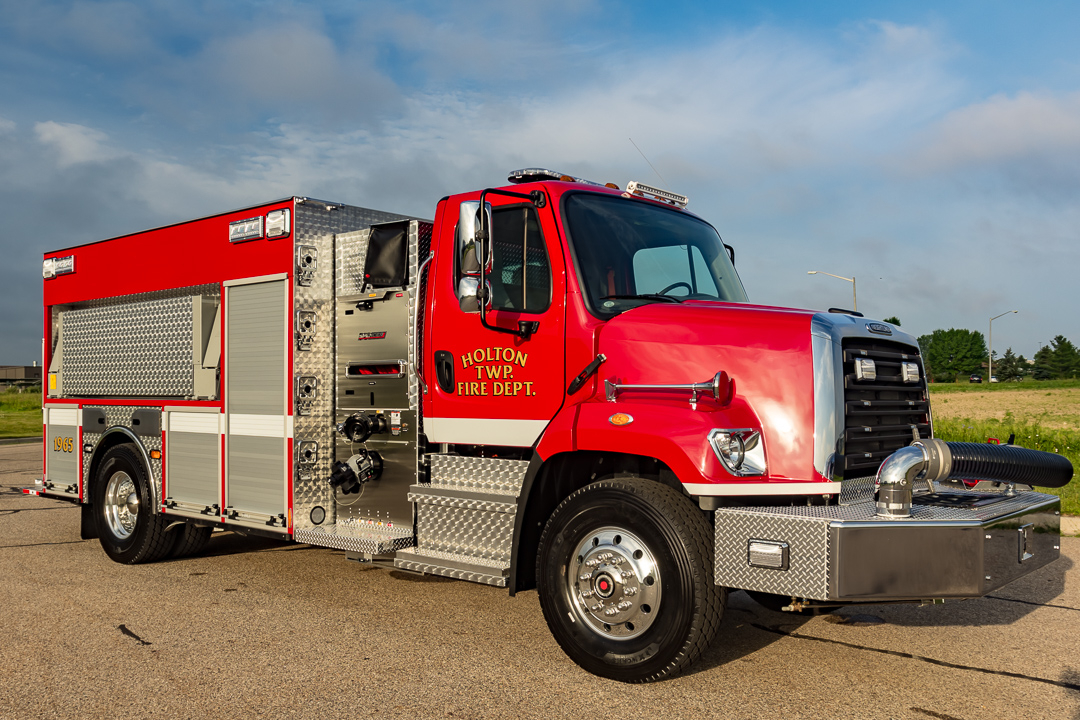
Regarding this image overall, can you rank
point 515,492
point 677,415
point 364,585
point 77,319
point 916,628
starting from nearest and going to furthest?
point 677,415 → point 515,492 → point 916,628 → point 364,585 → point 77,319

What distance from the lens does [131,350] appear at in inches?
327

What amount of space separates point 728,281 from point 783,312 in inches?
52.5

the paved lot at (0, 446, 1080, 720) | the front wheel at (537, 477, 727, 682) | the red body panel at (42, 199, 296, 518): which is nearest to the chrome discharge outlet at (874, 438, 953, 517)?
the front wheel at (537, 477, 727, 682)

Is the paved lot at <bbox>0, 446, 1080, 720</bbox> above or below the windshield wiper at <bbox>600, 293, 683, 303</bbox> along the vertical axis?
below

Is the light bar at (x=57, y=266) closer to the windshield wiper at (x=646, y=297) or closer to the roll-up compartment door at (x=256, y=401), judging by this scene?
the roll-up compartment door at (x=256, y=401)

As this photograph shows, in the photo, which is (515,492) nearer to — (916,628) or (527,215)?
(527,215)

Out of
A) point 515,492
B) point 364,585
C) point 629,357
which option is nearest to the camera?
point 629,357

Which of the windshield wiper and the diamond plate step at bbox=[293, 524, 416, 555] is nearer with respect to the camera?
the windshield wiper

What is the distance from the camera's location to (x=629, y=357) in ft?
16.1

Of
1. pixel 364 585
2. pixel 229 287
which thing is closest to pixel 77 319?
pixel 229 287

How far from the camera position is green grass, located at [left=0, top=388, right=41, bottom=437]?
2873cm

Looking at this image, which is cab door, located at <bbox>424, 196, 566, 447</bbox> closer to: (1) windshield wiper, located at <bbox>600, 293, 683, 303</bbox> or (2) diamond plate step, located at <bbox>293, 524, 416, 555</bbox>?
(1) windshield wiper, located at <bbox>600, 293, 683, 303</bbox>

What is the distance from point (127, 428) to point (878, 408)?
260 inches

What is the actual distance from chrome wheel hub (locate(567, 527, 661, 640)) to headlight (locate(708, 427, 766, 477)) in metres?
0.61
